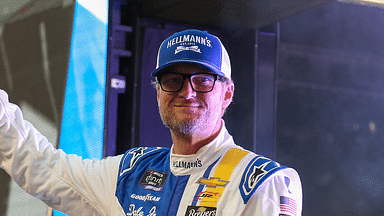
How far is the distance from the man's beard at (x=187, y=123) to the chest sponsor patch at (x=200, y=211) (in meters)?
0.24

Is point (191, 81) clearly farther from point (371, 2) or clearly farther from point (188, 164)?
point (371, 2)

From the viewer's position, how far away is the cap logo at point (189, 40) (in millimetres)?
1347

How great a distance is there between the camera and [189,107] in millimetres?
1318

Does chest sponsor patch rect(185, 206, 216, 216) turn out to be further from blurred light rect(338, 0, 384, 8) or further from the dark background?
blurred light rect(338, 0, 384, 8)

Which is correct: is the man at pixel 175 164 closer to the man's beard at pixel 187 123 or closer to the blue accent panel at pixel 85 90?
the man's beard at pixel 187 123

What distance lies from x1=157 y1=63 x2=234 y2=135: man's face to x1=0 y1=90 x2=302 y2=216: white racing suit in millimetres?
81

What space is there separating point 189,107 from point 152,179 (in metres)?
0.29

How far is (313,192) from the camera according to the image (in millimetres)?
4961

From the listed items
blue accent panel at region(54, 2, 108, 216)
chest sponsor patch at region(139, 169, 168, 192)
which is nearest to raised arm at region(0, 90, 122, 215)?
chest sponsor patch at region(139, 169, 168, 192)

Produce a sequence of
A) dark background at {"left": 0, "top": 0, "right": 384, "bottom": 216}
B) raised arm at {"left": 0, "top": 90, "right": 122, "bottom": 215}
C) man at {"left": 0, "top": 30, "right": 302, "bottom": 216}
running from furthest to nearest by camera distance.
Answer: dark background at {"left": 0, "top": 0, "right": 384, "bottom": 216}, raised arm at {"left": 0, "top": 90, "right": 122, "bottom": 215}, man at {"left": 0, "top": 30, "right": 302, "bottom": 216}

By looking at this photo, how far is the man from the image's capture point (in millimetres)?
1258

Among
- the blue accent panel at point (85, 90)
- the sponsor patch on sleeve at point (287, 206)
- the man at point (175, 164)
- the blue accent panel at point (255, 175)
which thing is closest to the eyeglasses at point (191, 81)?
the man at point (175, 164)

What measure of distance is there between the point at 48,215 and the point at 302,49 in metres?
3.75

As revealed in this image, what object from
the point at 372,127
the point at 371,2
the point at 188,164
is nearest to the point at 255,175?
the point at 188,164
